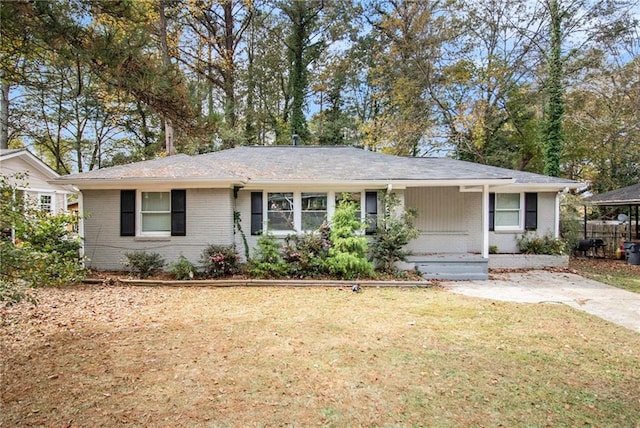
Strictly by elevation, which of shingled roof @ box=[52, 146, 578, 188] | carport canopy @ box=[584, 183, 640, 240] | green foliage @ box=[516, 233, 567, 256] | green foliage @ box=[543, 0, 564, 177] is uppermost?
green foliage @ box=[543, 0, 564, 177]

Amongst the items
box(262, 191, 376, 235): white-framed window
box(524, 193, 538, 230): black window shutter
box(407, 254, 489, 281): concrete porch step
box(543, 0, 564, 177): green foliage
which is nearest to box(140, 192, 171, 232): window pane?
box(262, 191, 376, 235): white-framed window

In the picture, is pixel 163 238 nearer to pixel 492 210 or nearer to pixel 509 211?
pixel 492 210

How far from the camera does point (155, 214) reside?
9.66 meters

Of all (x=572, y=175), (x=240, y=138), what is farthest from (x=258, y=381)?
(x=572, y=175)

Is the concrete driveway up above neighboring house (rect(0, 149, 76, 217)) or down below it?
below

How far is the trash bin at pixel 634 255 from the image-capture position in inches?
492

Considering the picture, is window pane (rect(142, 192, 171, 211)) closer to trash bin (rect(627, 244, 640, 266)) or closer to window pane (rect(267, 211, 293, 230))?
window pane (rect(267, 211, 293, 230))

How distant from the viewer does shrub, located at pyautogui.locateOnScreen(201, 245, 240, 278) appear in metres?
8.81

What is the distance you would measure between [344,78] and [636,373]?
22.6 m

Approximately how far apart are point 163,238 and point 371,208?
20.3ft

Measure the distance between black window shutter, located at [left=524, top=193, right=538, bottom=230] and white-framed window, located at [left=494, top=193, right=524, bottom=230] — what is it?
138 millimetres

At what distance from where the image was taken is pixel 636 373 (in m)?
3.84

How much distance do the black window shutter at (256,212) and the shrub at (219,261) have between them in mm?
1082

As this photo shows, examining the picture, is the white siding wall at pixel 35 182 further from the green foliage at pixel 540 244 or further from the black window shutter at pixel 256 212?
the green foliage at pixel 540 244
